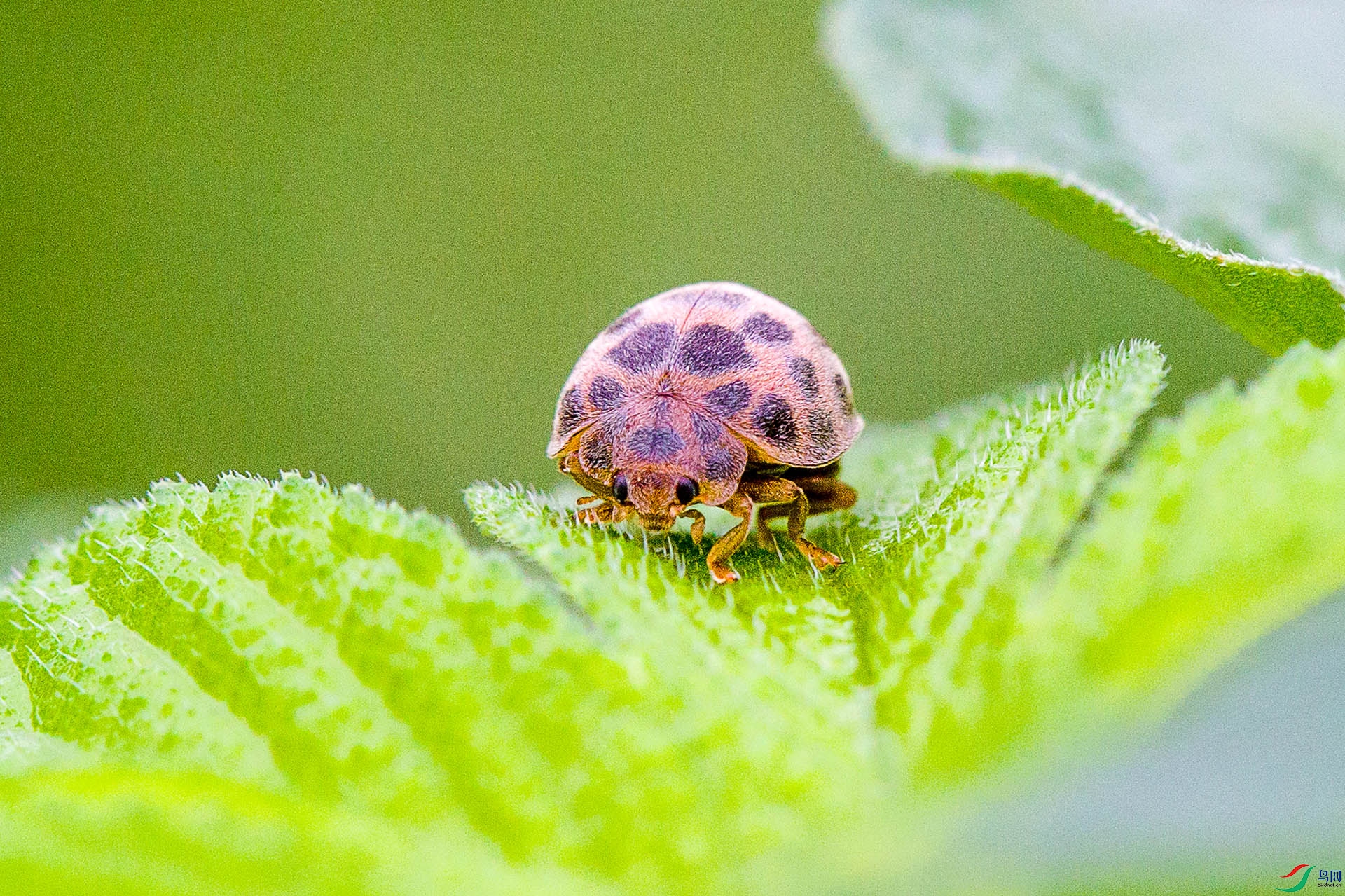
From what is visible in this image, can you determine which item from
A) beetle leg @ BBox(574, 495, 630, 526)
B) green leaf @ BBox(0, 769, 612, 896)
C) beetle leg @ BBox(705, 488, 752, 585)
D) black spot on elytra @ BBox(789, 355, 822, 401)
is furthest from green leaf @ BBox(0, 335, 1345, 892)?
black spot on elytra @ BBox(789, 355, 822, 401)

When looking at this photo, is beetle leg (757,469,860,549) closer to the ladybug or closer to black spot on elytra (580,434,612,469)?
the ladybug

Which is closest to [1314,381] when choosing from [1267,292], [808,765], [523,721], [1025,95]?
[1267,292]

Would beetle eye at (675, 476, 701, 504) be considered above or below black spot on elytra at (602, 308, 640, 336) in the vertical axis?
below

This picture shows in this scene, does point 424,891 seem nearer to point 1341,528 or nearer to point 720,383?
point 1341,528

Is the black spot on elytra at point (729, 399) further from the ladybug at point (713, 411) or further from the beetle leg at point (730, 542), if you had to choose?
the beetle leg at point (730, 542)

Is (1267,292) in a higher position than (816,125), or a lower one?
lower

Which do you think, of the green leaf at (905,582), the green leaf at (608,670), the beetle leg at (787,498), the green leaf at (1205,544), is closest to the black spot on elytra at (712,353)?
the beetle leg at (787,498)

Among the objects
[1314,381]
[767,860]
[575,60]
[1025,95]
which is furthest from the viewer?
[575,60]
